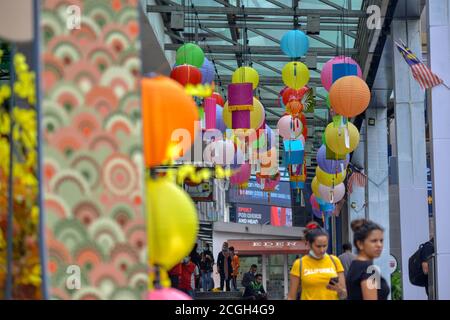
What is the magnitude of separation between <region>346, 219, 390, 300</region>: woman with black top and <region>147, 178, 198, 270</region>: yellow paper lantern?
2.05 metres

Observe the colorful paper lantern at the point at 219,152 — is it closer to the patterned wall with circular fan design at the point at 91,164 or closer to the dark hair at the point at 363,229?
the dark hair at the point at 363,229

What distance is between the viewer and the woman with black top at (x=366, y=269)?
579 cm

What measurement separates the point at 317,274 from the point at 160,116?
258 centimetres

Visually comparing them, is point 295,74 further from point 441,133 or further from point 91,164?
point 91,164

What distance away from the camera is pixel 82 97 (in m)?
3.74

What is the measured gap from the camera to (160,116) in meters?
3.99

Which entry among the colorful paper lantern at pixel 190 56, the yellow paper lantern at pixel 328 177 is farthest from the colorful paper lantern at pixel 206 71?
the yellow paper lantern at pixel 328 177

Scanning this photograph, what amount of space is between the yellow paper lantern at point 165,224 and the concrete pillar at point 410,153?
11.3m

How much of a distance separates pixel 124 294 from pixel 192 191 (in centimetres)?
1796

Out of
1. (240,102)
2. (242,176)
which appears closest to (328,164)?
(242,176)

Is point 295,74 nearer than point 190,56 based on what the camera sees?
No

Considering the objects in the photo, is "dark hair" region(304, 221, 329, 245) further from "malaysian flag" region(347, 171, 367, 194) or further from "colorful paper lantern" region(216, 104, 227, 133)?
"malaysian flag" region(347, 171, 367, 194)

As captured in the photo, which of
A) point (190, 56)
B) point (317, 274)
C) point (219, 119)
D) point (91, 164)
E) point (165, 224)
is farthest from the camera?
point (219, 119)

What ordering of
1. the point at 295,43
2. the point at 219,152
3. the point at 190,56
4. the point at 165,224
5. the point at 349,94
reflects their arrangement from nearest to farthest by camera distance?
1. the point at 165,224
2. the point at 349,94
3. the point at 190,56
4. the point at 295,43
5. the point at 219,152
